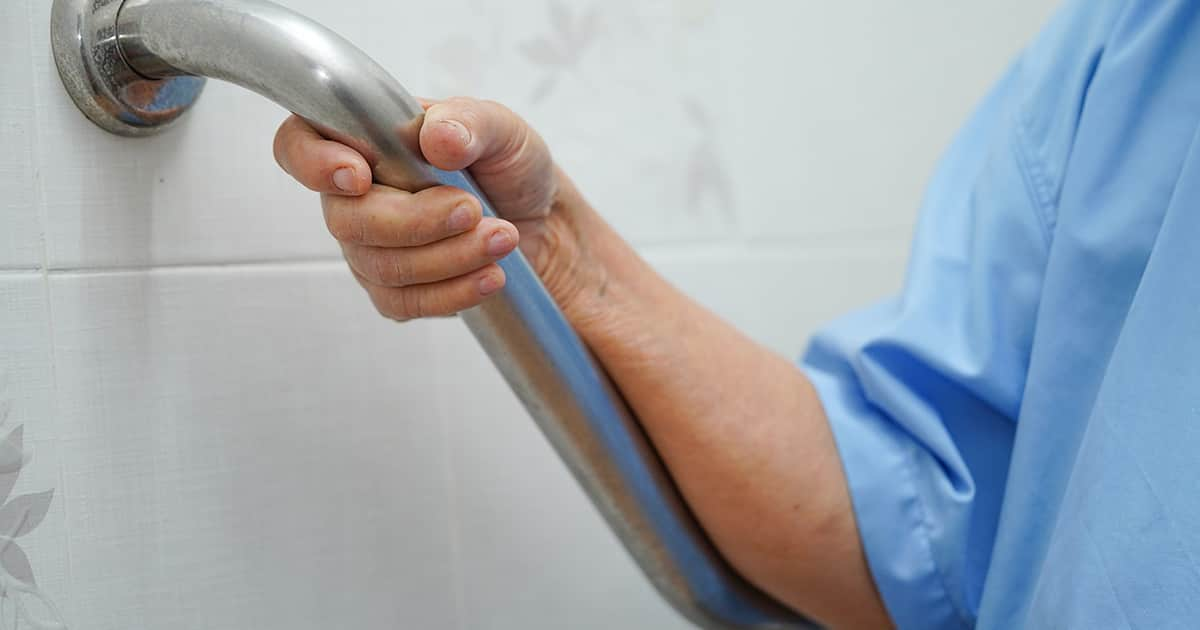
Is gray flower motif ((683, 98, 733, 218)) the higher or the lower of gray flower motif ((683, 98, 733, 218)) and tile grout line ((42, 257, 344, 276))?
the higher

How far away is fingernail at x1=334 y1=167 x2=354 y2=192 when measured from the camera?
0.90 feet

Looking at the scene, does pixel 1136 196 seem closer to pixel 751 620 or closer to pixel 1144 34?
pixel 1144 34

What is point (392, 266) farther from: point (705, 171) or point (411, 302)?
point (705, 171)

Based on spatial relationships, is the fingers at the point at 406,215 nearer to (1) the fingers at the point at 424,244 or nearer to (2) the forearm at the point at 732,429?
(1) the fingers at the point at 424,244

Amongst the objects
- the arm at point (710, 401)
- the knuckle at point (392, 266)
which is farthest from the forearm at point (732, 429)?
the knuckle at point (392, 266)

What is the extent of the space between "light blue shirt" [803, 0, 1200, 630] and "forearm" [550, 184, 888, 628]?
0.01 m

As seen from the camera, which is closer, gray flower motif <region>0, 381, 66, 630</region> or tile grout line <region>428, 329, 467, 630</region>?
gray flower motif <region>0, 381, 66, 630</region>

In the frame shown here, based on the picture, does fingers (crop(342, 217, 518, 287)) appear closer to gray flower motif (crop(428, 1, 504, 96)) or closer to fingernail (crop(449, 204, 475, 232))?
fingernail (crop(449, 204, 475, 232))

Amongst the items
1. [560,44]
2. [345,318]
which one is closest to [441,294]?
[345,318]

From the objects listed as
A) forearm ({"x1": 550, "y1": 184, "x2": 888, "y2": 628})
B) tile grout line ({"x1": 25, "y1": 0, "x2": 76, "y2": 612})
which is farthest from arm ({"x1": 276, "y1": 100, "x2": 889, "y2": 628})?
tile grout line ({"x1": 25, "y1": 0, "x2": 76, "y2": 612})

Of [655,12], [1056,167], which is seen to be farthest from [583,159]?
[1056,167]

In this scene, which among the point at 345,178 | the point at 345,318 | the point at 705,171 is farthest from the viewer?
the point at 705,171

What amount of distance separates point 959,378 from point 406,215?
10.3 inches

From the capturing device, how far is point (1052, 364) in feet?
1.35
